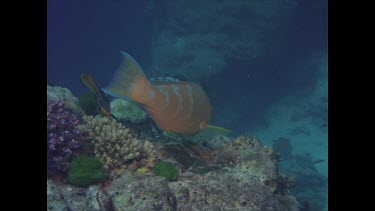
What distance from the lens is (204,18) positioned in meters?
23.0

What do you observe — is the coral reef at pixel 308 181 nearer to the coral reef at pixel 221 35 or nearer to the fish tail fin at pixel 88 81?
the coral reef at pixel 221 35

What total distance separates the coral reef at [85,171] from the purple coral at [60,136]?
15cm

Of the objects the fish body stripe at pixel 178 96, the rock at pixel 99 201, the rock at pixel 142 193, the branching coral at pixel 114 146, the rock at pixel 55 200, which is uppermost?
the fish body stripe at pixel 178 96

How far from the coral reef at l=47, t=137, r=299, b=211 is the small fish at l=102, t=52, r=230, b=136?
0.71 metres

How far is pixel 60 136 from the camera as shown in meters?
4.12

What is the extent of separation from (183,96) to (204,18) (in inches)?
804

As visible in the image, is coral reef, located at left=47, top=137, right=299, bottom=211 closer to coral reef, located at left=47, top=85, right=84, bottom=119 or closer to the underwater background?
coral reef, located at left=47, top=85, right=84, bottom=119

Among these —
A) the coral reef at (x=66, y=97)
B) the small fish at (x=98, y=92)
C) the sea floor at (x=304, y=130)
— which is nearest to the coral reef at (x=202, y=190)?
the small fish at (x=98, y=92)

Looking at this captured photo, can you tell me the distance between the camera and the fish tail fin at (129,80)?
10.6 feet

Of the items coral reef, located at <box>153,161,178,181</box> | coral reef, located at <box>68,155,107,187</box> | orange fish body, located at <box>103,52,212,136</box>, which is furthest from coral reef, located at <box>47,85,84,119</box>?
orange fish body, located at <box>103,52,212,136</box>

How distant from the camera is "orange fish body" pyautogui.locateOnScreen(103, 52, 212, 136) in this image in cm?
325
